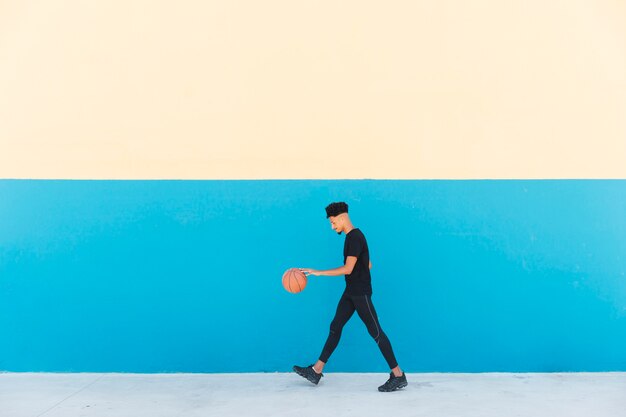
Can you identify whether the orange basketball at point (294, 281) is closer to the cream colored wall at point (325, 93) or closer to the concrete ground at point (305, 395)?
the concrete ground at point (305, 395)

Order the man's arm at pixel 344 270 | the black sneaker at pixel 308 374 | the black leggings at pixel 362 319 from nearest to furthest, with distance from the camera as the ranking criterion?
the man's arm at pixel 344 270, the black leggings at pixel 362 319, the black sneaker at pixel 308 374

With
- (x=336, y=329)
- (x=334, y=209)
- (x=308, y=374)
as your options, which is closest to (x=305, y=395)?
(x=308, y=374)

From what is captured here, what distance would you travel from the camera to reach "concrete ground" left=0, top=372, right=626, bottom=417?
5508mm

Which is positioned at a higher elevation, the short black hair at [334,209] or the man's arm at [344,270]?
the short black hair at [334,209]

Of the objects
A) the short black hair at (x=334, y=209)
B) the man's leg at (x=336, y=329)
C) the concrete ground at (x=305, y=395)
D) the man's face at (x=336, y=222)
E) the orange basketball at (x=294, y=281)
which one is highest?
the short black hair at (x=334, y=209)

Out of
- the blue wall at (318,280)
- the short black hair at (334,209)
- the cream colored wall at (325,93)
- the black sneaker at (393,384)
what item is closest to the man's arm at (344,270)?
the short black hair at (334,209)

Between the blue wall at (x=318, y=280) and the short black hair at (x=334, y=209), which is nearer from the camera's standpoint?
the short black hair at (x=334, y=209)

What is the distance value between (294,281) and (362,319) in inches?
29.0

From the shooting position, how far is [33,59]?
22.9 ft

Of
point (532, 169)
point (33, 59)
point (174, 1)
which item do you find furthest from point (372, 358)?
point (33, 59)

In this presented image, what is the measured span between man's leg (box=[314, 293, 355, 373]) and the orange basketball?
1.54 feet

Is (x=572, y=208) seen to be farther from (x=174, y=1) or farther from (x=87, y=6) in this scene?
(x=87, y=6)

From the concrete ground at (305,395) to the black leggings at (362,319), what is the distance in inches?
13.8

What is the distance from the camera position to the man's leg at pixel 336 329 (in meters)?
6.21
